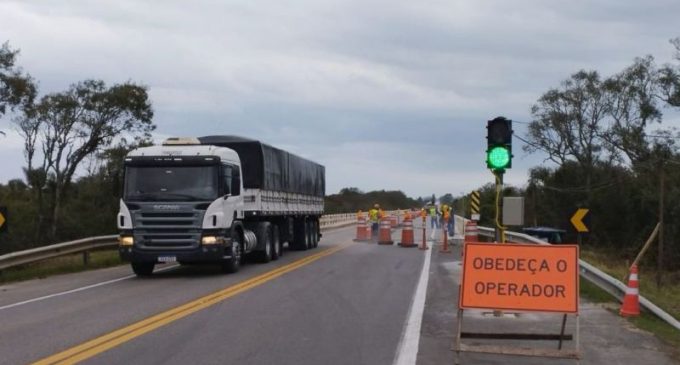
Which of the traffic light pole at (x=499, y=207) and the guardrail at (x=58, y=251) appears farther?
the guardrail at (x=58, y=251)

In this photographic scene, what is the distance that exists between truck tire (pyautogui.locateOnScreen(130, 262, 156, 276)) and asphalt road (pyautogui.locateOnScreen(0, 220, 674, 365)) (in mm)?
455

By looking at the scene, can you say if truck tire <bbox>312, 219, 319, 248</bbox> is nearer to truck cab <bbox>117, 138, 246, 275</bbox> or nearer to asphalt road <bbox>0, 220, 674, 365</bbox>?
asphalt road <bbox>0, 220, 674, 365</bbox>

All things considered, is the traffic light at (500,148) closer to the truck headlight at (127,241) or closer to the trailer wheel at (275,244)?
the truck headlight at (127,241)

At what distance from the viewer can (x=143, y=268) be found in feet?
59.5

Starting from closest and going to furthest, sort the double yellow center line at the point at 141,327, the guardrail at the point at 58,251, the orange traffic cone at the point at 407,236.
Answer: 1. the double yellow center line at the point at 141,327
2. the guardrail at the point at 58,251
3. the orange traffic cone at the point at 407,236

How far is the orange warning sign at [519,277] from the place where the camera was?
8.47 meters

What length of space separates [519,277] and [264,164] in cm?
1367

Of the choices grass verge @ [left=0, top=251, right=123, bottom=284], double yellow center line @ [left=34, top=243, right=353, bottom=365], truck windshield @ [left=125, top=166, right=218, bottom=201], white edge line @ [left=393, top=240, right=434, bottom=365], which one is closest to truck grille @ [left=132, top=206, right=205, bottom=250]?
truck windshield @ [left=125, top=166, right=218, bottom=201]

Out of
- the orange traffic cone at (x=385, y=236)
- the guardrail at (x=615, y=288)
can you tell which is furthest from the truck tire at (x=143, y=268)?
the orange traffic cone at (x=385, y=236)

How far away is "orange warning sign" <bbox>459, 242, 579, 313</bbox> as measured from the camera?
8469mm

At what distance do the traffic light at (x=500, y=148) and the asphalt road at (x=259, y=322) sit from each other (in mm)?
2464

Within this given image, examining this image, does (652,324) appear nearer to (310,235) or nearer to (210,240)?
(210,240)

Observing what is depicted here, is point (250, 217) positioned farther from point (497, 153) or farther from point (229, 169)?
point (497, 153)

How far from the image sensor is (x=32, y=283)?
1684 cm
